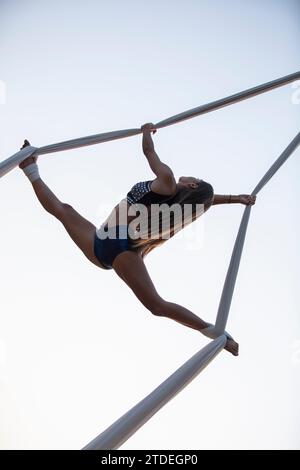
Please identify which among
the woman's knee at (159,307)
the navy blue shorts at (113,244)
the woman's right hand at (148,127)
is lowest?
the woman's knee at (159,307)

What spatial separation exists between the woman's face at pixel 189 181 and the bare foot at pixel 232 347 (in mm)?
709

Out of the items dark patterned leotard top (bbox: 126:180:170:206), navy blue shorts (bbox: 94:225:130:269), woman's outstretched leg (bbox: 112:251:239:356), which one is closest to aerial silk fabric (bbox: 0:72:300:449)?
woman's outstretched leg (bbox: 112:251:239:356)

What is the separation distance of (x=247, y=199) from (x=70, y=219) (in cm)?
99

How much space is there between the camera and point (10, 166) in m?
2.29

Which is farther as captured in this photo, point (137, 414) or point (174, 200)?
point (174, 200)

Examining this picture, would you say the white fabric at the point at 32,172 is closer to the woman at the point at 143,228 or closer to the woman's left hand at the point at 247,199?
the woman at the point at 143,228

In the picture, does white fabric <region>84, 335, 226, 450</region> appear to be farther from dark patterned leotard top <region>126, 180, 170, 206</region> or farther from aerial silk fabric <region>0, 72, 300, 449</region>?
dark patterned leotard top <region>126, 180, 170, 206</region>

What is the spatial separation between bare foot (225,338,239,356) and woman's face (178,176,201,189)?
0.71 m

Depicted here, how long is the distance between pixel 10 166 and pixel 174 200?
0.78 m

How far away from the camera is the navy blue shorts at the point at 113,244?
7.76ft

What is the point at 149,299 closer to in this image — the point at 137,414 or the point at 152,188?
the point at 152,188

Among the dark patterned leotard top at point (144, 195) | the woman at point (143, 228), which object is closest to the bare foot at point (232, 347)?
the woman at point (143, 228)
